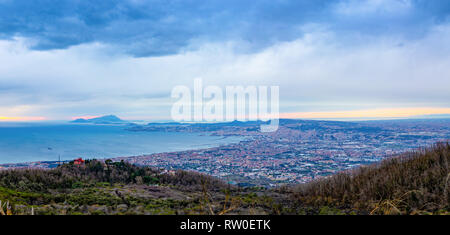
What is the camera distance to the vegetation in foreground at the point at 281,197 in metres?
3.90

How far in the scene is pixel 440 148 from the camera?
6.28m

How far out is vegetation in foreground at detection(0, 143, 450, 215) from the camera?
3.90m

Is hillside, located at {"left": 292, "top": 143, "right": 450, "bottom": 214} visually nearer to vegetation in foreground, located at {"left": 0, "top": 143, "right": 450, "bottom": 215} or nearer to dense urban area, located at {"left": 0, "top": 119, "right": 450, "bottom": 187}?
vegetation in foreground, located at {"left": 0, "top": 143, "right": 450, "bottom": 215}

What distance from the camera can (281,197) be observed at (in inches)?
263

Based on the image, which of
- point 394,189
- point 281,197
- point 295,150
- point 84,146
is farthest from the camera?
point 84,146

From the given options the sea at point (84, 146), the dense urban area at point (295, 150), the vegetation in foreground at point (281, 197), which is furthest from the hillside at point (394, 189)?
the sea at point (84, 146)

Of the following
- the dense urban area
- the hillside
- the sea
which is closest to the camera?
the hillside

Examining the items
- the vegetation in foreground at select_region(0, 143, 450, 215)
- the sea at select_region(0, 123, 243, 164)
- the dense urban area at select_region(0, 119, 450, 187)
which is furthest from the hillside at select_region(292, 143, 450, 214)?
the sea at select_region(0, 123, 243, 164)

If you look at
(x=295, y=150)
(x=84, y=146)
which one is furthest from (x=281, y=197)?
(x=84, y=146)

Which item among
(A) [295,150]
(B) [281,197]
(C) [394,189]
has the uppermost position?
(C) [394,189]

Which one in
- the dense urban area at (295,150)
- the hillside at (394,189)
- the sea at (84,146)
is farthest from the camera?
the sea at (84,146)

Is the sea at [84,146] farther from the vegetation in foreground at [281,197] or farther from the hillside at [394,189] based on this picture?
the hillside at [394,189]

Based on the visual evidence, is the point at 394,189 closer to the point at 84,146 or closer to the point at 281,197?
the point at 281,197
